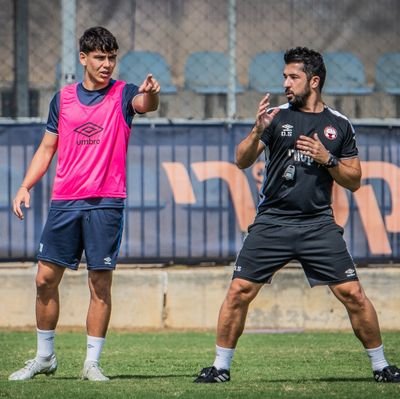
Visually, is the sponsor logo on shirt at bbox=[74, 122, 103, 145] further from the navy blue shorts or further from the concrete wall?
the concrete wall

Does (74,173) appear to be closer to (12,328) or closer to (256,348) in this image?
(256,348)

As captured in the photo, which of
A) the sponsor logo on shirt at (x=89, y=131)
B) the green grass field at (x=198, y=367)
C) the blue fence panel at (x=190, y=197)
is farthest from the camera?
the blue fence panel at (x=190, y=197)

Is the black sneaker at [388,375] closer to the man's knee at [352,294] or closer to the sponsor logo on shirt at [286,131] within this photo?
the man's knee at [352,294]

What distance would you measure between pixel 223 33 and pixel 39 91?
1.97m

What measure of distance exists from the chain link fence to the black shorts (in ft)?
15.5

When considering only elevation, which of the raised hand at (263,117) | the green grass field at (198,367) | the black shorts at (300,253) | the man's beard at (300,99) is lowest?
the green grass field at (198,367)

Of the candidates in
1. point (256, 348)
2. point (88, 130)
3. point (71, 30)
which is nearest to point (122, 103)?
point (88, 130)

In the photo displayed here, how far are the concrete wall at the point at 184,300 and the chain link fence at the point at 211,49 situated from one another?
1.70 meters

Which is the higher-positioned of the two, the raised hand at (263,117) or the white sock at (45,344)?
the raised hand at (263,117)

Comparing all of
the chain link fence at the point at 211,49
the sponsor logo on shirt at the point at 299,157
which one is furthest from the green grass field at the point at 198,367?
the chain link fence at the point at 211,49

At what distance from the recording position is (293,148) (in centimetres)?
761

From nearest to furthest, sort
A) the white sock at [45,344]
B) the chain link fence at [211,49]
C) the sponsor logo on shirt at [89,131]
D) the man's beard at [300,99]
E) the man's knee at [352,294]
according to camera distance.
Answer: the man's knee at [352,294] → the man's beard at [300,99] → the sponsor logo on shirt at [89,131] → the white sock at [45,344] → the chain link fence at [211,49]

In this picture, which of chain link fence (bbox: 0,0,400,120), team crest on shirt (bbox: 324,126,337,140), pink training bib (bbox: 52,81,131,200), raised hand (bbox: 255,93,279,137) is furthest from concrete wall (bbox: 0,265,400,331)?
raised hand (bbox: 255,93,279,137)

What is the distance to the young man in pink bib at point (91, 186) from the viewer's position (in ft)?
25.8
